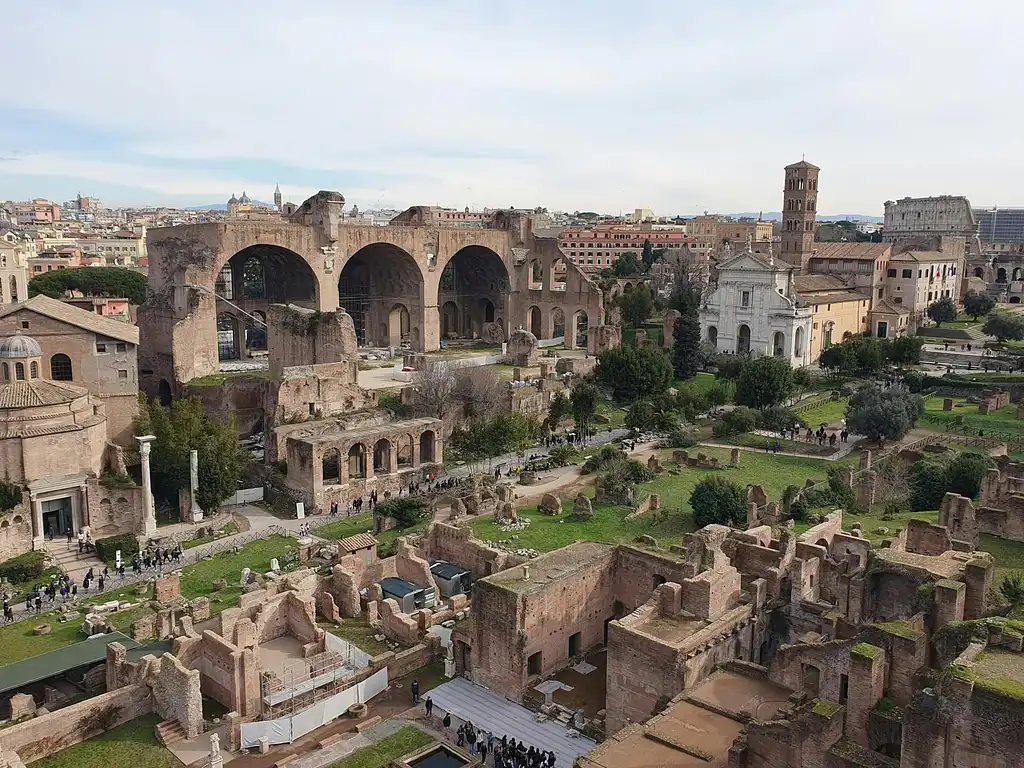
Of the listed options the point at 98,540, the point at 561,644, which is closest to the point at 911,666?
the point at 561,644

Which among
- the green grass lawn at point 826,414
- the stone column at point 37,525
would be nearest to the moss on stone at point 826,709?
the stone column at point 37,525

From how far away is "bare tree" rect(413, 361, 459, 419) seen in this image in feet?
128

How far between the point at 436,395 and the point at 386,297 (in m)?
21.4

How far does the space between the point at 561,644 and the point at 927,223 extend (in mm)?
120026

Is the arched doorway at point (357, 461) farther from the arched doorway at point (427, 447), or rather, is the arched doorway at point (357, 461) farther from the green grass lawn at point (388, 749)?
the green grass lawn at point (388, 749)

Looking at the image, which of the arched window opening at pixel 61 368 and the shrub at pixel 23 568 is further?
the arched window opening at pixel 61 368

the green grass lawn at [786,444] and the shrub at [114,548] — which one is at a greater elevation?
the green grass lawn at [786,444]

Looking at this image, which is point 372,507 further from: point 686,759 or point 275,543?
point 686,759

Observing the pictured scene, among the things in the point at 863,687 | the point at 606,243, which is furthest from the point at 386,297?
the point at 606,243

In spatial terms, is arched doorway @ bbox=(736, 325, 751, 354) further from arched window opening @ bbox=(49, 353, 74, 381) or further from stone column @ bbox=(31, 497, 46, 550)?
stone column @ bbox=(31, 497, 46, 550)

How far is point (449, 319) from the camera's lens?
215 feet

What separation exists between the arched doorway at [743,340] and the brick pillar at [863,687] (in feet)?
153

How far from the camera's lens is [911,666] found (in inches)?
536

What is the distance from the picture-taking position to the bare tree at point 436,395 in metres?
39.1
